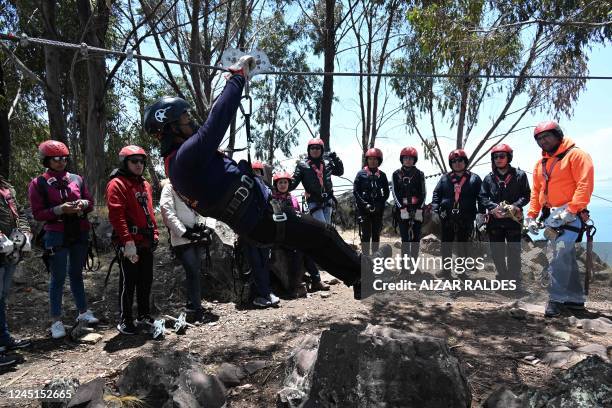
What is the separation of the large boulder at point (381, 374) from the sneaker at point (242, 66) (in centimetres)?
202

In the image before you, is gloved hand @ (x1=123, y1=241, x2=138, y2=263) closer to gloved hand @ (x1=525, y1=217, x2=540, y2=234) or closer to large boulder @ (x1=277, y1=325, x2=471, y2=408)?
large boulder @ (x1=277, y1=325, x2=471, y2=408)

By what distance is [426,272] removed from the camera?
776 centimetres

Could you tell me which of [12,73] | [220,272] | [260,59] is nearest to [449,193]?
[220,272]

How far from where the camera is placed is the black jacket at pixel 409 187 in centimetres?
735

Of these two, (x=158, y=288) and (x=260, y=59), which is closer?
(x=260, y=59)

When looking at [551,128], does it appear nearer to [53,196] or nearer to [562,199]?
[562,199]

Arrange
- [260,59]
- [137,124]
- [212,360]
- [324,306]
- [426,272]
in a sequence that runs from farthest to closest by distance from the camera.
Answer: [137,124] < [426,272] < [324,306] < [212,360] < [260,59]

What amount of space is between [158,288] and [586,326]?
552cm

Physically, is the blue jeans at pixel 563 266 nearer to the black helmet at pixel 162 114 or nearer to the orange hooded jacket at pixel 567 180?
the orange hooded jacket at pixel 567 180

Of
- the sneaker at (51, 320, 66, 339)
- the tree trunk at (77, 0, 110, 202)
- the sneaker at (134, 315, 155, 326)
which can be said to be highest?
the tree trunk at (77, 0, 110, 202)

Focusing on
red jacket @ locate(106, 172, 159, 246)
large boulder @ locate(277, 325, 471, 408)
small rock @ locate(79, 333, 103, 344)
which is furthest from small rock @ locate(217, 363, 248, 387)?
small rock @ locate(79, 333, 103, 344)

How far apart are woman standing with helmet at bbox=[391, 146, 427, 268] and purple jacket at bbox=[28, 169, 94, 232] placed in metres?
4.46

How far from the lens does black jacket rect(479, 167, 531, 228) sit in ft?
22.1

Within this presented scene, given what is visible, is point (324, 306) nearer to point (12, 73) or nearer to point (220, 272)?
point (220, 272)
